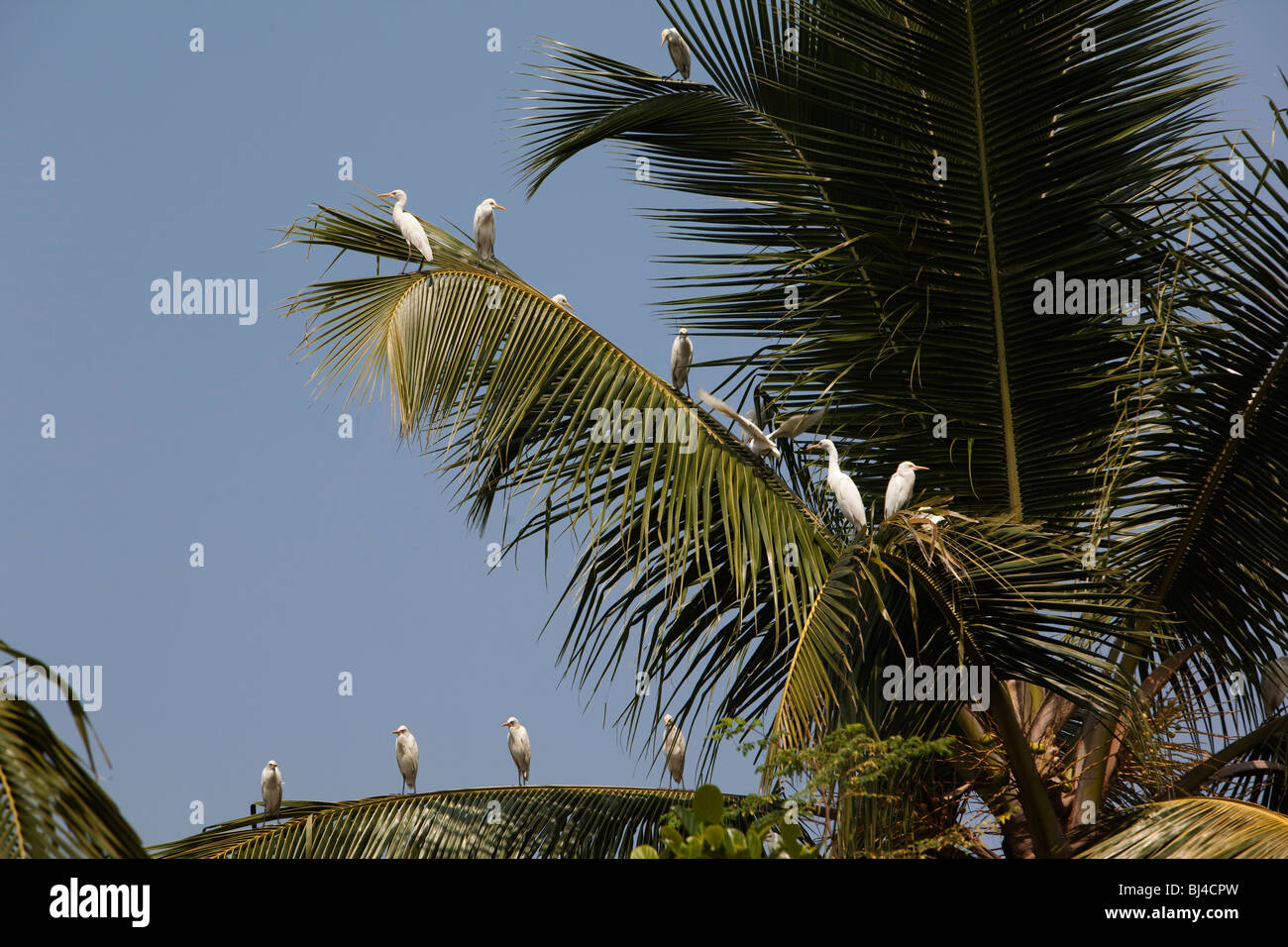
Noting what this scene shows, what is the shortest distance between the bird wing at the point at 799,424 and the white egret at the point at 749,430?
0.09 m

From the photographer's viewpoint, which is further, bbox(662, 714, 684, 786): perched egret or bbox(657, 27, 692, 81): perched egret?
bbox(662, 714, 684, 786): perched egret

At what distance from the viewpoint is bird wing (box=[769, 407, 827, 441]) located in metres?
7.59

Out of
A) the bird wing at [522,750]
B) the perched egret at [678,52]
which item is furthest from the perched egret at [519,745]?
the perched egret at [678,52]

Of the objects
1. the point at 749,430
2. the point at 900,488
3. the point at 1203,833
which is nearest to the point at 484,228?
the point at 749,430

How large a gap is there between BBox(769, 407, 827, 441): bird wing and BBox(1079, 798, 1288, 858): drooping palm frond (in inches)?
118

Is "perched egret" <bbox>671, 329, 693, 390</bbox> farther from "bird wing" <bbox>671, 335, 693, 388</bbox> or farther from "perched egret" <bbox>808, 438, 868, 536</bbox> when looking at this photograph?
"perched egret" <bbox>808, 438, 868, 536</bbox>

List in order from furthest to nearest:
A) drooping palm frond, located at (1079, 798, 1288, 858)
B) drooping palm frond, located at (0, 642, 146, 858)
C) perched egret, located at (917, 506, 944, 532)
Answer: perched egret, located at (917, 506, 944, 532) → drooping palm frond, located at (1079, 798, 1288, 858) → drooping palm frond, located at (0, 642, 146, 858)

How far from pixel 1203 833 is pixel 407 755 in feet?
29.3

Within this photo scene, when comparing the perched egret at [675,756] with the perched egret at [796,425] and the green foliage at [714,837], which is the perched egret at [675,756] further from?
the green foliage at [714,837]

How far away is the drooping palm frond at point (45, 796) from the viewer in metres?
2.92

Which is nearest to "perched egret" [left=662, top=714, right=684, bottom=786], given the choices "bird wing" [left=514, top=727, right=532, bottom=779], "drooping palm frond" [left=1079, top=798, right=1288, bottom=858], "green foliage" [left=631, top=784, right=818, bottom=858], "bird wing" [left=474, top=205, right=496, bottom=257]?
"bird wing" [left=514, top=727, right=532, bottom=779]
